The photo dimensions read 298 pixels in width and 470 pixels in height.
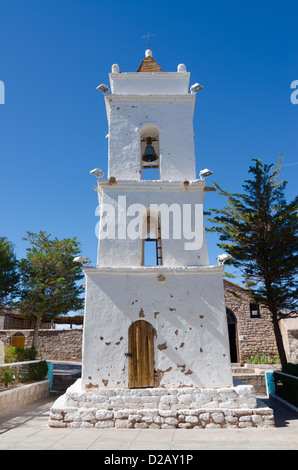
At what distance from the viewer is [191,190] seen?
341 inches

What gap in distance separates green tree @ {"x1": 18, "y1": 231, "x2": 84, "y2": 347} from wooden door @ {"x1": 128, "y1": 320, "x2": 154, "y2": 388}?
34.0 ft

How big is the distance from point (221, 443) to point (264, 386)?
9127mm

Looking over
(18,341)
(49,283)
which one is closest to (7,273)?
(49,283)

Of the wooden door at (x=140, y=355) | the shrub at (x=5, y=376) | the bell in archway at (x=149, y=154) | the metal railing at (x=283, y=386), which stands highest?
the bell in archway at (x=149, y=154)

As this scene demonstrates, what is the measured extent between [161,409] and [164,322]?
5.70ft

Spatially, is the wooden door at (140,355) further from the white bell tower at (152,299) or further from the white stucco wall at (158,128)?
the white stucco wall at (158,128)

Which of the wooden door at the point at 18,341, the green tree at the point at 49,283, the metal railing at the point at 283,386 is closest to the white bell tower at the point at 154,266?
the metal railing at the point at 283,386

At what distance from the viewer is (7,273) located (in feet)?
55.6

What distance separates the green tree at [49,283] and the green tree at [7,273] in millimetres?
397

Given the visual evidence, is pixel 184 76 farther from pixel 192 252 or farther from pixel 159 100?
pixel 192 252

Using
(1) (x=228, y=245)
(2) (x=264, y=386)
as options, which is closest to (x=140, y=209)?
(1) (x=228, y=245)

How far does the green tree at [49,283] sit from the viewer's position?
17.0 meters

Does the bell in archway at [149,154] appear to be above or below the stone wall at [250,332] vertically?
above

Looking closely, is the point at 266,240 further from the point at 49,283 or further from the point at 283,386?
the point at 49,283
